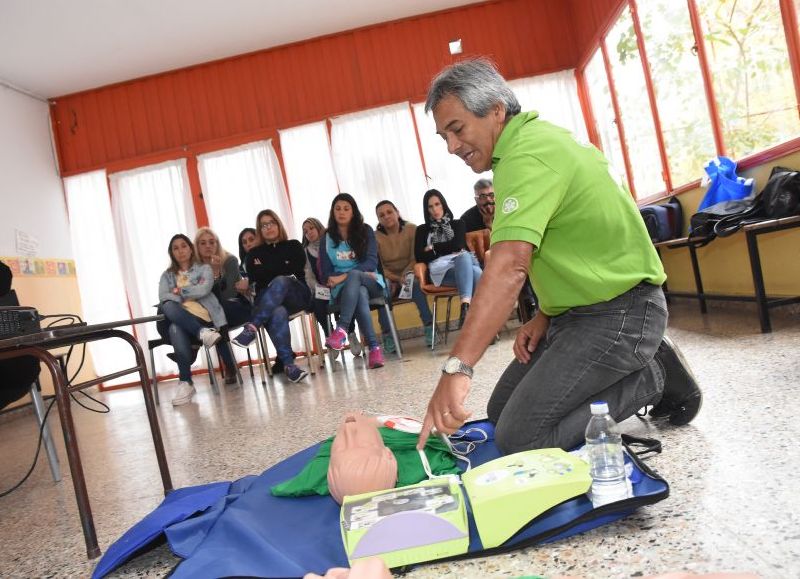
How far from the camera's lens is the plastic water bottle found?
3.89 feet

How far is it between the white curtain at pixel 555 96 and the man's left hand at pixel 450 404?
18.9 ft

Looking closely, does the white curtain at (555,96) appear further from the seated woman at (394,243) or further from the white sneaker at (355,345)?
the white sneaker at (355,345)

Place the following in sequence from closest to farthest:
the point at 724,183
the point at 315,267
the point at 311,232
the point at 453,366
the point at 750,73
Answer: the point at 453,366 → the point at 750,73 → the point at 724,183 → the point at 315,267 → the point at 311,232

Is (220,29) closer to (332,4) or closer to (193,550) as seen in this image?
(332,4)

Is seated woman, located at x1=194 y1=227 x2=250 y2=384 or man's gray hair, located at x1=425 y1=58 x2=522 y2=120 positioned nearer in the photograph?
man's gray hair, located at x1=425 y1=58 x2=522 y2=120

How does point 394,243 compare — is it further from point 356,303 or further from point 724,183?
point 724,183

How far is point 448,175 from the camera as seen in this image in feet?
20.9

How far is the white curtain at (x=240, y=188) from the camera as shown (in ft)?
21.6

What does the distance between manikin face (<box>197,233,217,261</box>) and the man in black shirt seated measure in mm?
2241

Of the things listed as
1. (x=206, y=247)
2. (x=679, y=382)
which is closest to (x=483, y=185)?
(x=206, y=247)

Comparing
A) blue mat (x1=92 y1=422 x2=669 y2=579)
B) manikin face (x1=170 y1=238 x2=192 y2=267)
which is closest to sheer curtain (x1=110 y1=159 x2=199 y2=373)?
manikin face (x1=170 y1=238 x2=192 y2=267)

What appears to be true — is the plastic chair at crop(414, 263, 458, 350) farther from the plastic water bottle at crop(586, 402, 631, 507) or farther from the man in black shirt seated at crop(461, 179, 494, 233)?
the plastic water bottle at crop(586, 402, 631, 507)

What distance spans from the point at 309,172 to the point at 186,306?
2283 mm

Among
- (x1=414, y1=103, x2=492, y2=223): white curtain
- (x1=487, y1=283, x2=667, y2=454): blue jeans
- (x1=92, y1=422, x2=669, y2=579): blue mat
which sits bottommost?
(x1=92, y1=422, x2=669, y2=579): blue mat
